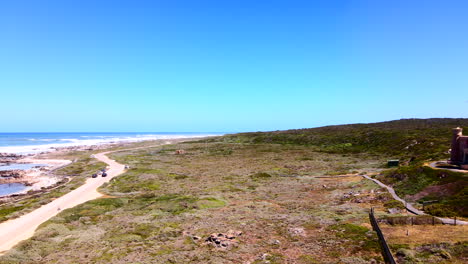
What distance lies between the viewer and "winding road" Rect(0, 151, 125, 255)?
95.7 feet

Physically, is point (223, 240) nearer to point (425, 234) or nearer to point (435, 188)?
point (425, 234)

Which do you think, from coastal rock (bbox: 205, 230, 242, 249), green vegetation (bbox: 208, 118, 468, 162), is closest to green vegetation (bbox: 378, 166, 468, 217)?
green vegetation (bbox: 208, 118, 468, 162)

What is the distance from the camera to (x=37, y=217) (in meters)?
36.3

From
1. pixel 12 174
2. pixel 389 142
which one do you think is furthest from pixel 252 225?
pixel 389 142

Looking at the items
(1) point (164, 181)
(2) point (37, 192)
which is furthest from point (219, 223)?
(2) point (37, 192)

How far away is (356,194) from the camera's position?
131 ft

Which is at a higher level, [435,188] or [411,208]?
[435,188]

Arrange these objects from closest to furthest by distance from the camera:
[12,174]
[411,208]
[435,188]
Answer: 1. [411,208]
2. [435,188]
3. [12,174]

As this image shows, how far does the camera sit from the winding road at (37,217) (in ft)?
95.7

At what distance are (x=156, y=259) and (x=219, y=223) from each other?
32.1 feet

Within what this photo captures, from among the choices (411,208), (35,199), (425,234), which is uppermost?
(411,208)

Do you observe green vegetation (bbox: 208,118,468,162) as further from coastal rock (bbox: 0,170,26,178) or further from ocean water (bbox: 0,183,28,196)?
coastal rock (bbox: 0,170,26,178)

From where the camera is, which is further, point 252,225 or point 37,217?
point 37,217

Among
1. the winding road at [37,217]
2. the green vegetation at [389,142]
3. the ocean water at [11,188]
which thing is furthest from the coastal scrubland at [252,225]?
the ocean water at [11,188]
